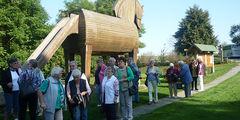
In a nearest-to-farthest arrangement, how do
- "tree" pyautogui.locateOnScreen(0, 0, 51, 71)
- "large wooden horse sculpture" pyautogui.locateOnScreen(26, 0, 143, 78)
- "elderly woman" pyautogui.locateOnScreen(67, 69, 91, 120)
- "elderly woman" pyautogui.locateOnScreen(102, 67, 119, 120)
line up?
"elderly woman" pyautogui.locateOnScreen(67, 69, 91, 120) < "elderly woman" pyautogui.locateOnScreen(102, 67, 119, 120) < "large wooden horse sculpture" pyautogui.locateOnScreen(26, 0, 143, 78) < "tree" pyautogui.locateOnScreen(0, 0, 51, 71)

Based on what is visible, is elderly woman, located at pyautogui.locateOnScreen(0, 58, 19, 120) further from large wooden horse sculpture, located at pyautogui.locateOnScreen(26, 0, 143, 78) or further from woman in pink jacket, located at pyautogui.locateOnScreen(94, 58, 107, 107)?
woman in pink jacket, located at pyautogui.locateOnScreen(94, 58, 107, 107)

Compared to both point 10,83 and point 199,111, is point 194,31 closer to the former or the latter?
point 199,111

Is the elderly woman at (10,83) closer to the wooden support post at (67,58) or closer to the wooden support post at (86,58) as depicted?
the wooden support post at (86,58)

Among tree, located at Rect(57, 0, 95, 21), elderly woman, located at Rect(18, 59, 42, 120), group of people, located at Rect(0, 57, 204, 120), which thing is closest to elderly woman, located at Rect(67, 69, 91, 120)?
group of people, located at Rect(0, 57, 204, 120)

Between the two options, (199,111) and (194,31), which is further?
(194,31)

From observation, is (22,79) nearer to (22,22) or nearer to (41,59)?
(41,59)

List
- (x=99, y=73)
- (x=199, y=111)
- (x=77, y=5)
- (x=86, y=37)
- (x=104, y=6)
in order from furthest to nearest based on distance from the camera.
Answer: (x=77, y=5) → (x=104, y=6) → (x=86, y=37) → (x=99, y=73) → (x=199, y=111)

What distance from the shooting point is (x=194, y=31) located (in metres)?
38.6

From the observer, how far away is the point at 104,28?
A: 8203 millimetres

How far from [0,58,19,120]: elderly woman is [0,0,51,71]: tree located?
520 inches

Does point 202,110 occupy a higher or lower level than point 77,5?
lower

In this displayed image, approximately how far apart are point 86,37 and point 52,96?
3622mm

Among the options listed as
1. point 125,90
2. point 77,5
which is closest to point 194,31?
point 77,5

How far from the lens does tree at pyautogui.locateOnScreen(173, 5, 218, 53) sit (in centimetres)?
3834
